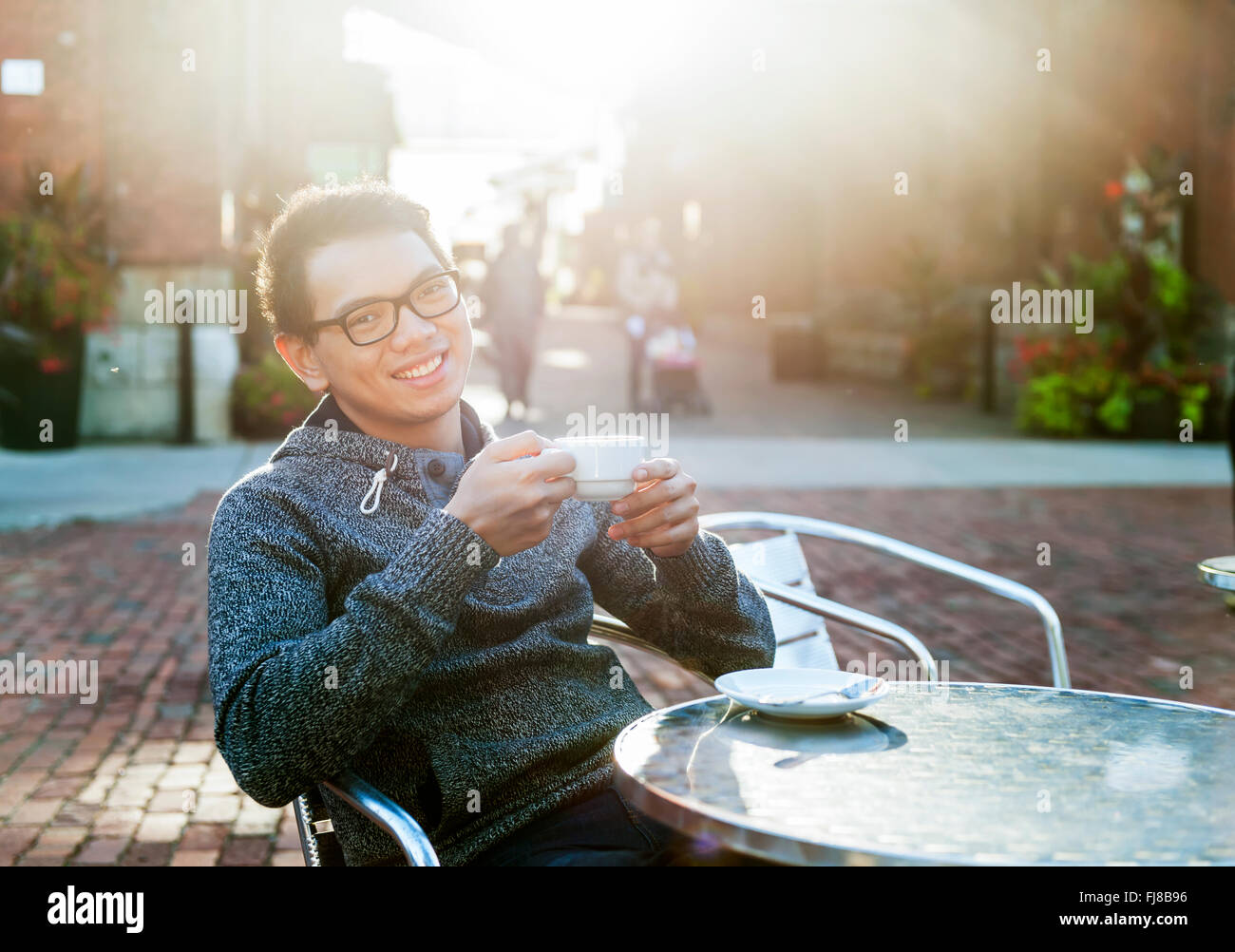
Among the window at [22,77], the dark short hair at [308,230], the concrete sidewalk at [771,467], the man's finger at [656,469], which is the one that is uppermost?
the window at [22,77]

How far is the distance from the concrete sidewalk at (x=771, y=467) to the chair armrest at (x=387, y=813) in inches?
266

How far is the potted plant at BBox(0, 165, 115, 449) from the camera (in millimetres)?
10758

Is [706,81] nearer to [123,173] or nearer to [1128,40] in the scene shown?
[1128,40]

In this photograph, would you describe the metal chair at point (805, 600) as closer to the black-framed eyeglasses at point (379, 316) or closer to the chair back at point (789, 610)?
the chair back at point (789, 610)

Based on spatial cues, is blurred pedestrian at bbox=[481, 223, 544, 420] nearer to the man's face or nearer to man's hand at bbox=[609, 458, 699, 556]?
the man's face

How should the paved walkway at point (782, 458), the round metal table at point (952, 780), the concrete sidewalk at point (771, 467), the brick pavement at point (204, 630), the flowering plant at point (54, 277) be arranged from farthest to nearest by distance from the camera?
the flowering plant at point (54, 277), the paved walkway at point (782, 458), the concrete sidewalk at point (771, 467), the brick pavement at point (204, 630), the round metal table at point (952, 780)

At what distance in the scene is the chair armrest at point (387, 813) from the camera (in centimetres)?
183

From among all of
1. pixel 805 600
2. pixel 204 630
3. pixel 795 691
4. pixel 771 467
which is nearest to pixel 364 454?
pixel 795 691

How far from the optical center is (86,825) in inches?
145

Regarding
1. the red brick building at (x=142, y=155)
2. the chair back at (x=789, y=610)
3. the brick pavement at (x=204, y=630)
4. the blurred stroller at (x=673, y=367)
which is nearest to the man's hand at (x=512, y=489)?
the chair back at (x=789, y=610)

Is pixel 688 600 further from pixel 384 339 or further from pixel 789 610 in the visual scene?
pixel 789 610

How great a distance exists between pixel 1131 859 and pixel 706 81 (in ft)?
58.3

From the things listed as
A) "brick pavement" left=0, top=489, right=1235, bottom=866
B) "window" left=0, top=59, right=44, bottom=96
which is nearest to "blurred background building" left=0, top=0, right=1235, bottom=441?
"window" left=0, top=59, right=44, bottom=96

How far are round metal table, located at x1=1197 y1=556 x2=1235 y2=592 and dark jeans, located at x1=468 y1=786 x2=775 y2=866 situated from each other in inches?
40.0
